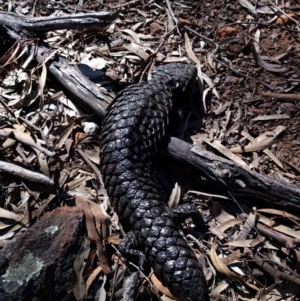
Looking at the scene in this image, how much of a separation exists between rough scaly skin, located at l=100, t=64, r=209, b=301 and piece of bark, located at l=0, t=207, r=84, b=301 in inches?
14.1

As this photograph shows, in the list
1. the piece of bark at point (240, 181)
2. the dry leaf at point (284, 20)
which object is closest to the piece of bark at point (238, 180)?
the piece of bark at point (240, 181)

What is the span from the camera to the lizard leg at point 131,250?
369cm

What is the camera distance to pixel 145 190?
3830mm

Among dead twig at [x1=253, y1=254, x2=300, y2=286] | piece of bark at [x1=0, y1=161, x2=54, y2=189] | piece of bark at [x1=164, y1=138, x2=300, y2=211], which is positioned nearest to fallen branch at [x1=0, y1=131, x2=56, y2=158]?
piece of bark at [x1=0, y1=161, x2=54, y2=189]

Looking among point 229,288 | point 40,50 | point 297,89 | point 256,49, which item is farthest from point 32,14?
point 229,288

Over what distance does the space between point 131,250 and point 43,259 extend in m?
0.60

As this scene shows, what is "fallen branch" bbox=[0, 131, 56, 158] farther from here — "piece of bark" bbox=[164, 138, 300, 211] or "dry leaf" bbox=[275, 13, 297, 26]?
"dry leaf" bbox=[275, 13, 297, 26]

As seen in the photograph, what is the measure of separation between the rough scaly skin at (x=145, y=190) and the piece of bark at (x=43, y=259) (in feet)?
1.17

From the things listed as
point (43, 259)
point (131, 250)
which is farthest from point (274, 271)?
point (43, 259)

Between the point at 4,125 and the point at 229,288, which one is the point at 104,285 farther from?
the point at 4,125

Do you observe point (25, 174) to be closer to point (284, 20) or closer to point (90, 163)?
point (90, 163)

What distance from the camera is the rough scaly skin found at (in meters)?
3.56

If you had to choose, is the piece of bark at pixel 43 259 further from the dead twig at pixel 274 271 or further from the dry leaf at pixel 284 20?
the dry leaf at pixel 284 20

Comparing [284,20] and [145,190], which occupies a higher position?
[284,20]
